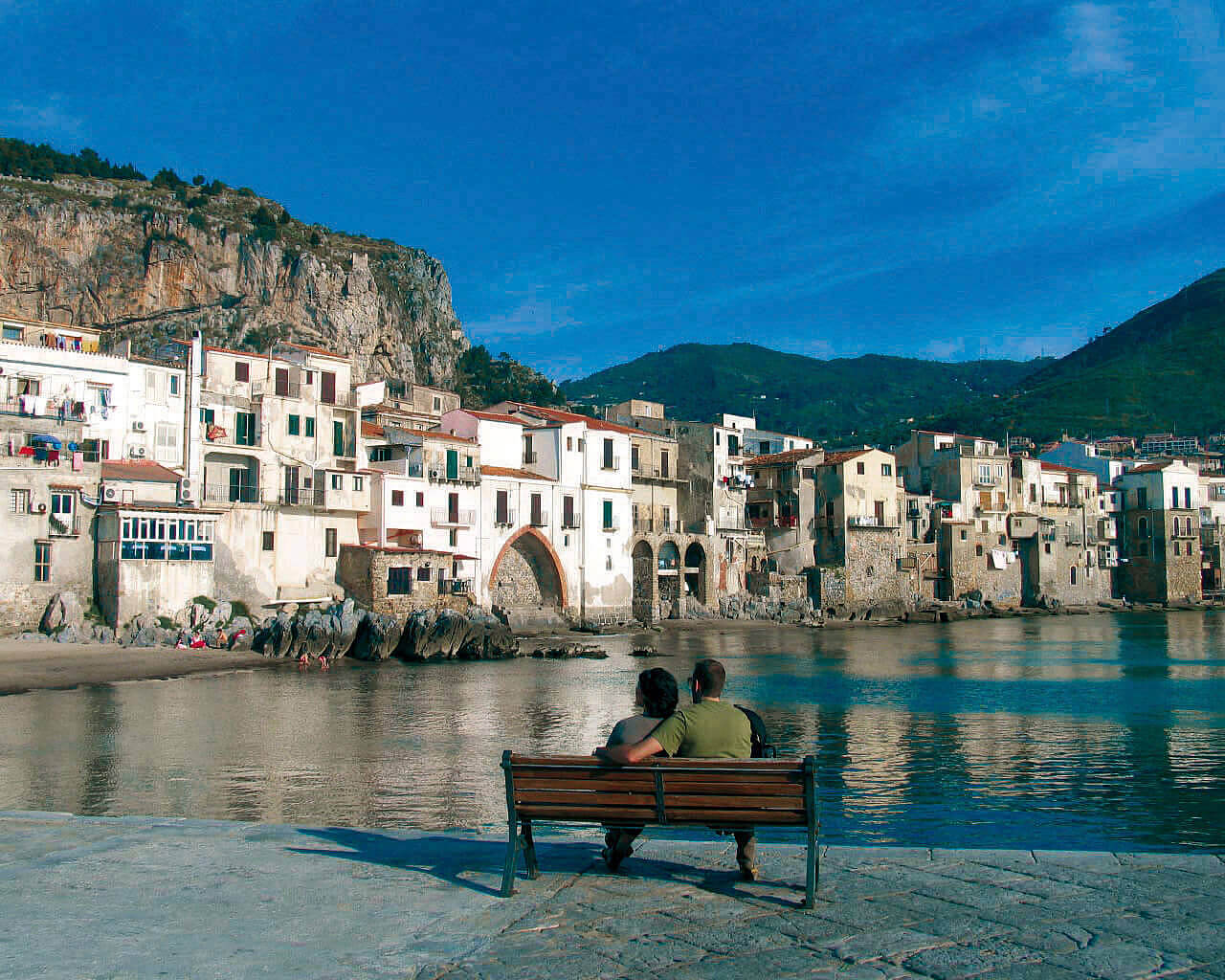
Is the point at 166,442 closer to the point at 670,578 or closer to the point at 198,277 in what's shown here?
the point at 670,578

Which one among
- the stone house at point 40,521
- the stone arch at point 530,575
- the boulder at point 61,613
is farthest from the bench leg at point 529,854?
the stone arch at point 530,575

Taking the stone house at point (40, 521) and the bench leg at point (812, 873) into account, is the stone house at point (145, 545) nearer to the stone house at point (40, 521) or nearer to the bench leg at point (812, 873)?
the stone house at point (40, 521)

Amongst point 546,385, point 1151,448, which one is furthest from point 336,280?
point 1151,448

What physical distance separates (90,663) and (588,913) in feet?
123

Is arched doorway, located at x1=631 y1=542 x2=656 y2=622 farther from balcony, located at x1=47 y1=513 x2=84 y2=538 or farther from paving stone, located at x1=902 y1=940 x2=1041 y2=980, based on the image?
paving stone, located at x1=902 y1=940 x2=1041 y2=980

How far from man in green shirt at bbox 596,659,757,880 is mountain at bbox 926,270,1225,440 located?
156 metres

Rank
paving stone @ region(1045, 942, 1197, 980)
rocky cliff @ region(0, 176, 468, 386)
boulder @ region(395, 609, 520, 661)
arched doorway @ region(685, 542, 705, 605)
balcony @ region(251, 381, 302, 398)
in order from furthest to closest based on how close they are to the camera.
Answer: rocky cliff @ region(0, 176, 468, 386) < arched doorway @ region(685, 542, 705, 605) < balcony @ region(251, 381, 302, 398) < boulder @ region(395, 609, 520, 661) < paving stone @ region(1045, 942, 1197, 980)

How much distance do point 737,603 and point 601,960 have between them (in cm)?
6948

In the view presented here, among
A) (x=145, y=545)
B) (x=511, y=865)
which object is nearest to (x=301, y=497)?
(x=145, y=545)

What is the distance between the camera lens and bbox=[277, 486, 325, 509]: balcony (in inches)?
2031

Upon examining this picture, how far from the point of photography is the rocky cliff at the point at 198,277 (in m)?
112

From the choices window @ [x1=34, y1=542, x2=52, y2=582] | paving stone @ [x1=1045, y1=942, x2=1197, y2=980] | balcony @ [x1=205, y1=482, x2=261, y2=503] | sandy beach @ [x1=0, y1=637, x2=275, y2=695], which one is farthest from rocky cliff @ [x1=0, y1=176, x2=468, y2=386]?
paving stone @ [x1=1045, y1=942, x2=1197, y2=980]

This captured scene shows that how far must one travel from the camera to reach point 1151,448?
436ft

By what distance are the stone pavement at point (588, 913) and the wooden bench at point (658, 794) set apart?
46cm
